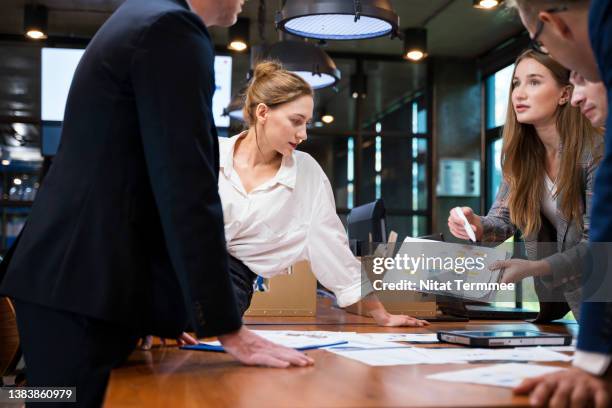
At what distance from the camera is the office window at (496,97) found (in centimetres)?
850

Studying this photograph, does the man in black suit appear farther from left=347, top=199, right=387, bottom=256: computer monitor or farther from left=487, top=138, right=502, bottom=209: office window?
left=487, top=138, right=502, bottom=209: office window

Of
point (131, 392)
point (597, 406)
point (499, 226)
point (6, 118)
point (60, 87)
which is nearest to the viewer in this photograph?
point (597, 406)

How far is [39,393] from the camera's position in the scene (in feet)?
4.01

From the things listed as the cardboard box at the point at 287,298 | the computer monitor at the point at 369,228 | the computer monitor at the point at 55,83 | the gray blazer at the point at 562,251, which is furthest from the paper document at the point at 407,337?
the computer monitor at the point at 55,83

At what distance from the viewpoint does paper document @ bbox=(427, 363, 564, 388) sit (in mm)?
1021

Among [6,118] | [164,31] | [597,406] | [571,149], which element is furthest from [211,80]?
[6,118]

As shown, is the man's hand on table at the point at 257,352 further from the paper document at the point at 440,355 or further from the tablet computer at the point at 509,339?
the tablet computer at the point at 509,339

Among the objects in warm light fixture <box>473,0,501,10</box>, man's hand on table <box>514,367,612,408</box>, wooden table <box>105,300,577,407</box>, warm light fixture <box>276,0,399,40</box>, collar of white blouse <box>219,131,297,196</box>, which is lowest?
wooden table <box>105,300,577,407</box>

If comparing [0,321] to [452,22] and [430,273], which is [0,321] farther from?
[452,22]

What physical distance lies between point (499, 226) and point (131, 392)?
1.80 metres

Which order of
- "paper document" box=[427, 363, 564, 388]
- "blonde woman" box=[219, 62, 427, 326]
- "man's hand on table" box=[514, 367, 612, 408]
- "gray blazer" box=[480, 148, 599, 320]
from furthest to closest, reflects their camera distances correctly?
"blonde woman" box=[219, 62, 427, 326]
"gray blazer" box=[480, 148, 599, 320]
"paper document" box=[427, 363, 564, 388]
"man's hand on table" box=[514, 367, 612, 408]

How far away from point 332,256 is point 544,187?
30.2 inches

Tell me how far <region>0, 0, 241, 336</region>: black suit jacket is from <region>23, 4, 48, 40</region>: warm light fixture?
20.3 ft

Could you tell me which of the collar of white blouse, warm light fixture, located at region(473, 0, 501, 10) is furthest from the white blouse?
warm light fixture, located at region(473, 0, 501, 10)
